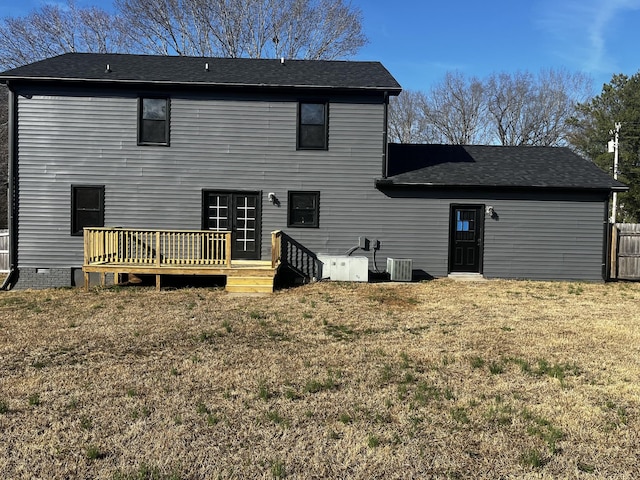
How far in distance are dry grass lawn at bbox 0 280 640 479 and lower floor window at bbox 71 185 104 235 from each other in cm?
412

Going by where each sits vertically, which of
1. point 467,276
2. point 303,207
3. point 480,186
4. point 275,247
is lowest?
point 467,276

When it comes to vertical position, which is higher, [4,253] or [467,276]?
[4,253]

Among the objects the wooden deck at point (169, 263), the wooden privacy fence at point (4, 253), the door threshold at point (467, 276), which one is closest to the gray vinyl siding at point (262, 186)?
the door threshold at point (467, 276)

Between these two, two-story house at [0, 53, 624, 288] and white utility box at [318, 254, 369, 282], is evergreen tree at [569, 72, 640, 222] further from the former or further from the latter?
white utility box at [318, 254, 369, 282]

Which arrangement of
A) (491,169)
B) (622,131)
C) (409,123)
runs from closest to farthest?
(491,169), (622,131), (409,123)

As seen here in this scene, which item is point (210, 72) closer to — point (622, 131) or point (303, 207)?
point (303, 207)

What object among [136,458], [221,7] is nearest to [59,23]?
[221,7]

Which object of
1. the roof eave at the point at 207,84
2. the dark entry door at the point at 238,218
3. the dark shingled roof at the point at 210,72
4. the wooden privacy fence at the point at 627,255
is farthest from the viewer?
the wooden privacy fence at the point at 627,255

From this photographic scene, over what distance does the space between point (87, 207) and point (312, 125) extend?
6295mm

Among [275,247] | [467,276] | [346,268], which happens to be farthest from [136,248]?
[467,276]

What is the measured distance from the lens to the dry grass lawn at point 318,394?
3230 millimetres

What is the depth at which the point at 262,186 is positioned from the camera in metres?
12.1

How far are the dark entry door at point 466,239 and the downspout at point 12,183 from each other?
450 inches

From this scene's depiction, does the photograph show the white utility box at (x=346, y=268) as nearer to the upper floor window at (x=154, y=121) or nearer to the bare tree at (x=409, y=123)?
the upper floor window at (x=154, y=121)
